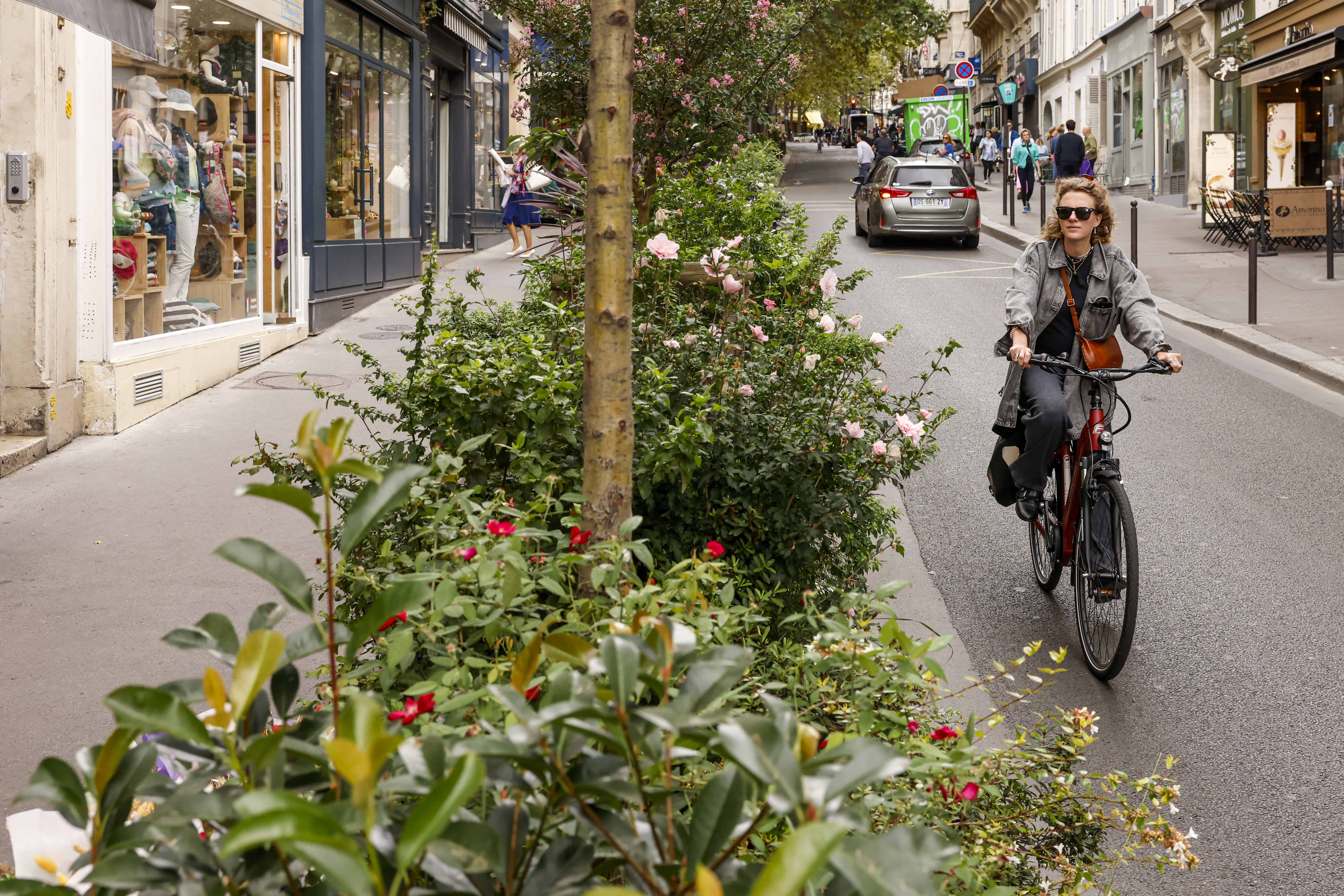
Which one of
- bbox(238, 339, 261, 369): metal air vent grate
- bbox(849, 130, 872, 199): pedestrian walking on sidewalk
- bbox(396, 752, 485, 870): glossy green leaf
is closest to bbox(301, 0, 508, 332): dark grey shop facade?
bbox(238, 339, 261, 369): metal air vent grate

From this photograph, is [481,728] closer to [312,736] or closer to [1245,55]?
[312,736]

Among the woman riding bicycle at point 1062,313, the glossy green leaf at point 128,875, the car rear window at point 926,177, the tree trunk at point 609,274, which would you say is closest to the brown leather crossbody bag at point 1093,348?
the woman riding bicycle at point 1062,313

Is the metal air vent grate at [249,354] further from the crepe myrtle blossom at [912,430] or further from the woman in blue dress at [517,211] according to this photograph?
the crepe myrtle blossom at [912,430]

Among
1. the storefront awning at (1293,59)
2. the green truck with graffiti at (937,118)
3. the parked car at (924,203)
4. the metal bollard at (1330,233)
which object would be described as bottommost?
the metal bollard at (1330,233)

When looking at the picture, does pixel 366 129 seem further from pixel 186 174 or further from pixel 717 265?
pixel 717 265

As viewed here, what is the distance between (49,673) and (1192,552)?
5.18 metres

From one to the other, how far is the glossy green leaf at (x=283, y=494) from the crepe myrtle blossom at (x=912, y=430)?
3.06 m

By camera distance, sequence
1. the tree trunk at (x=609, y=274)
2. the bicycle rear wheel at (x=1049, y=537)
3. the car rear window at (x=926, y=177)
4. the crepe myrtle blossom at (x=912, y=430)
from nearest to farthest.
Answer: the tree trunk at (x=609, y=274) → the crepe myrtle blossom at (x=912, y=430) → the bicycle rear wheel at (x=1049, y=537) → the car rear window at (x=926, y=177)

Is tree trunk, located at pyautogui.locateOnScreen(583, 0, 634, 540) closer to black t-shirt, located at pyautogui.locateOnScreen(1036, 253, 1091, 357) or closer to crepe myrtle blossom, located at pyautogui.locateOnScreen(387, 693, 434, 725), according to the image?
crepe myrtle blossom, located at pyautogui.locateOnScreen(387, 693, 434, 725)

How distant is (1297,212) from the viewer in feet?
62.6

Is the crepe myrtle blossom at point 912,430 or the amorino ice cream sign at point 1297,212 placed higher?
the amorino ice cream sign at point 1297,212

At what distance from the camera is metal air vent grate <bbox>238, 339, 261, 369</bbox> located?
1098cm

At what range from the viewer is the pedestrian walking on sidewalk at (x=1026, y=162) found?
2916cm

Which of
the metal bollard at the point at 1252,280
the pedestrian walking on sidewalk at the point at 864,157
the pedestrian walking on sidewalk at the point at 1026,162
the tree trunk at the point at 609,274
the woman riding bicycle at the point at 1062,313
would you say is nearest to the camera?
the tree trunk at the point at 609,274
